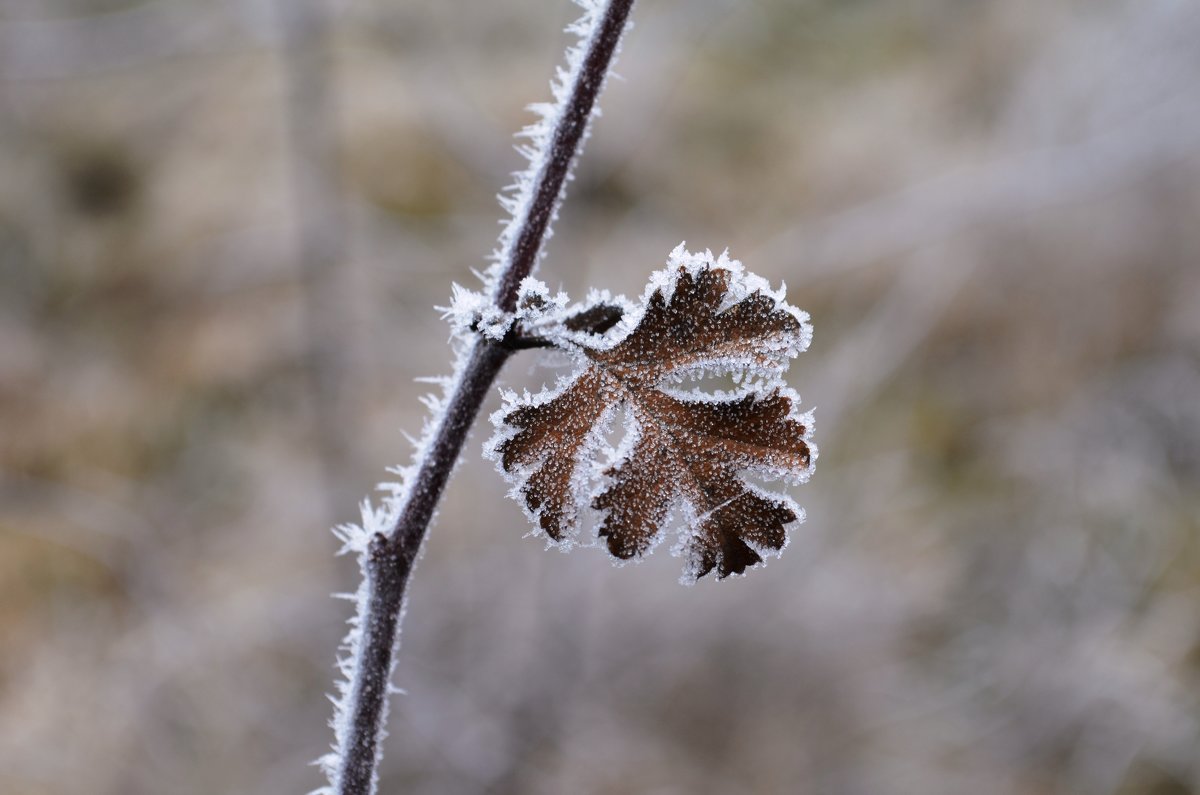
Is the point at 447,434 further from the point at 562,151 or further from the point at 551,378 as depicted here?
the point at 551,378

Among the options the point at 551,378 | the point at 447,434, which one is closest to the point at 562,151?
the point at 447,434

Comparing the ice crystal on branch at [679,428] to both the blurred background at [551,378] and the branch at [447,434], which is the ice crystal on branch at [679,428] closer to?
the branch at [447,434]

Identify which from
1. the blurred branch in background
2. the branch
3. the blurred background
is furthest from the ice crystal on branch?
the blurred branch in background

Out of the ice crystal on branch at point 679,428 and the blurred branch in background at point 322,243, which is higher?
the blurred branch in background at point 322,243

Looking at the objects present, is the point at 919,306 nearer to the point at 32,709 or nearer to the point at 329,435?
the point at 329,435

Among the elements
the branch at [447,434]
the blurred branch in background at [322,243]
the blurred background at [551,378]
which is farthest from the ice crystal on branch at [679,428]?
the blurred branch in background at [322,243]

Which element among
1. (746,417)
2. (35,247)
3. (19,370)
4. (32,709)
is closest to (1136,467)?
(746,417)
